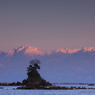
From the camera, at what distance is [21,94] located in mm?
134125

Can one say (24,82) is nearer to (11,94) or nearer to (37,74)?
(37,74)

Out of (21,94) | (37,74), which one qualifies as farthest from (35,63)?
(21,94)

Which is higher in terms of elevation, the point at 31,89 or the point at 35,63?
the point at 35,63

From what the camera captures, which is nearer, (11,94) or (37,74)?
(11,94)

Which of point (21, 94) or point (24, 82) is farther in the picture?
point (24, 82)

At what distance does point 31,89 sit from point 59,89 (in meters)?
12.0

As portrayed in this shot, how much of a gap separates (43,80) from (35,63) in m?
8.24

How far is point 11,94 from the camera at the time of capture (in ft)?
441

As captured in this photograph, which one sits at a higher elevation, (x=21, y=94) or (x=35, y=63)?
(x=35, y=63)

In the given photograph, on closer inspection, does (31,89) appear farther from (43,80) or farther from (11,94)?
(11,94)

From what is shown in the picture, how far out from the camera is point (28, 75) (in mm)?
176750

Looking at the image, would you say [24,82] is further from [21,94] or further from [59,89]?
[21,94]

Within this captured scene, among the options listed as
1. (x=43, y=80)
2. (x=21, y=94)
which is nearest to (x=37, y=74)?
(x=43, y=80)

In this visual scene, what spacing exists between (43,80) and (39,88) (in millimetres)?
4521
